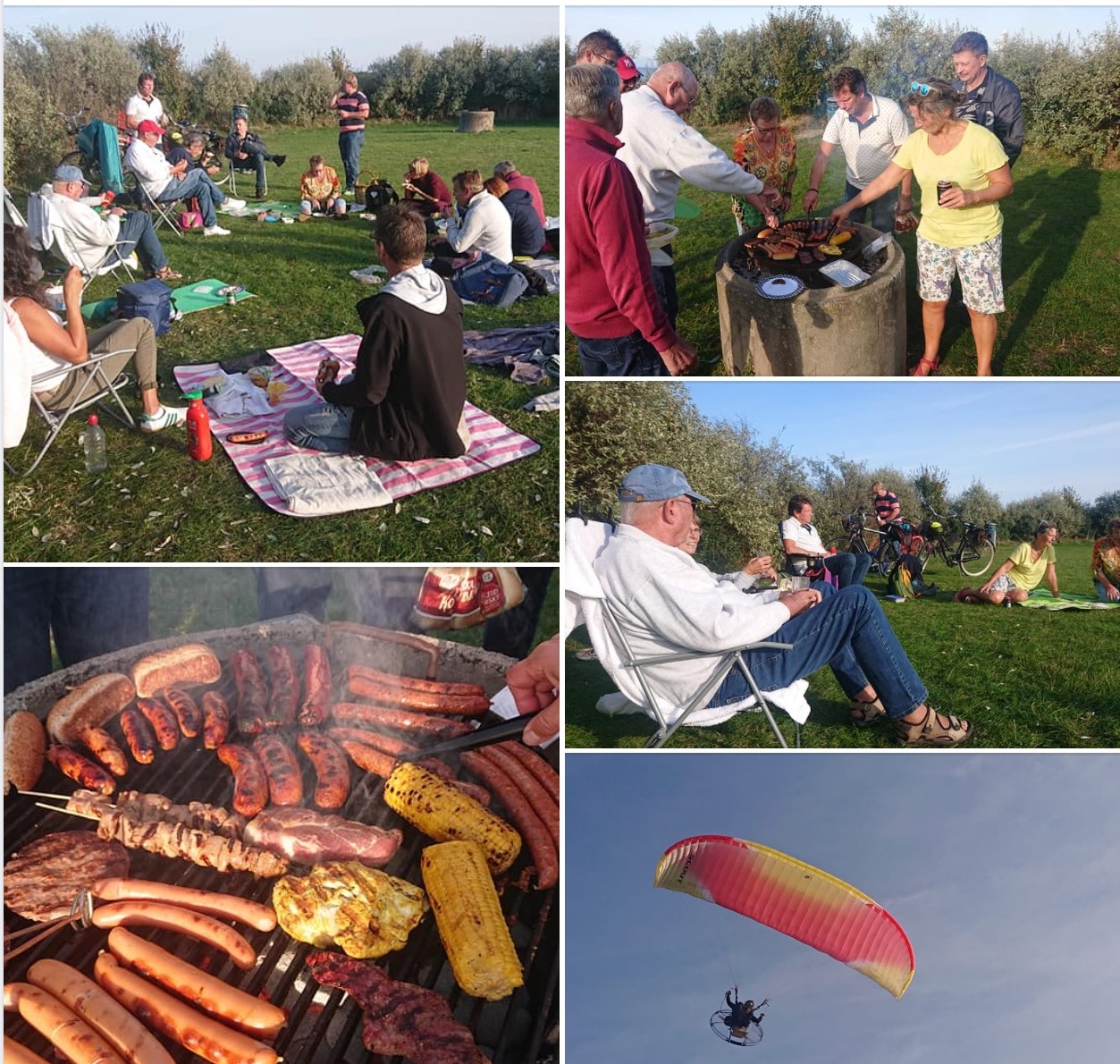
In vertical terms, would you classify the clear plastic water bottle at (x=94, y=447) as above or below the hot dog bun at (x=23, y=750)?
above

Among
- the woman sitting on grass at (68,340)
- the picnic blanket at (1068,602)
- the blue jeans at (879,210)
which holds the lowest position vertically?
the picnic blanket at (1068,602)

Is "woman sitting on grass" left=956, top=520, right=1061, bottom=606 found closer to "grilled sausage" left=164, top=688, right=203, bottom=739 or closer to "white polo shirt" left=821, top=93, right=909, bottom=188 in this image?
"white polo shirt" left=821, top=93, right=909, bottom=188

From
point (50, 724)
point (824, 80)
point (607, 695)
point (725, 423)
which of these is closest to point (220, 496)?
point (50, 724)

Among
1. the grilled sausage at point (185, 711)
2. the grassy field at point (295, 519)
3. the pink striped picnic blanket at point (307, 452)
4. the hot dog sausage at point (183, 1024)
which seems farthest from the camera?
the pink striped picnic blanket at point (307, 452)

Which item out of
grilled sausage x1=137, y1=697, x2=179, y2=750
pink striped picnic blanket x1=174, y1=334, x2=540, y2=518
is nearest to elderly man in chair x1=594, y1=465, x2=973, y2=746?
pink striped picnic blanket x1=174, y1=334, x2=540, y2=518

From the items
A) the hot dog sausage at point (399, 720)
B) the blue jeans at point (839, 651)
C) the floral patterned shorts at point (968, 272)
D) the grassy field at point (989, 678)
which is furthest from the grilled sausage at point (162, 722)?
the floral patterned shorts at point (968, 272)

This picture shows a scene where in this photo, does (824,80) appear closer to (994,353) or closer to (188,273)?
(994,353)

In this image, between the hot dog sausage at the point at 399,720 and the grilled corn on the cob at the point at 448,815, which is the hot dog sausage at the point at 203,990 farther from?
the hot dog sausage at the point at 399,720
